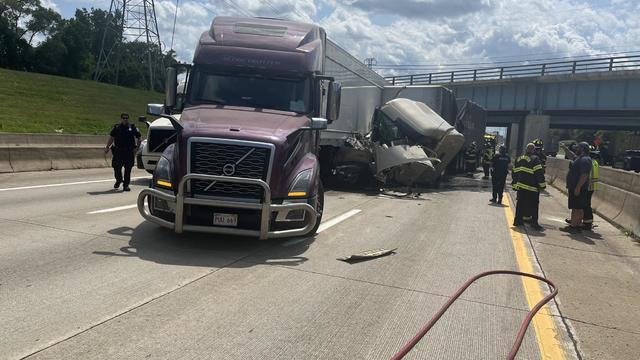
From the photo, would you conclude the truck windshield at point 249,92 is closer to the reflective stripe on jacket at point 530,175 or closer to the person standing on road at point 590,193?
the reflective stripe on jacket at point 530,175

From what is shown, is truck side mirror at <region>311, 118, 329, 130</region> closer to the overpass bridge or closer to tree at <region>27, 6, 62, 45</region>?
the overpass bridge

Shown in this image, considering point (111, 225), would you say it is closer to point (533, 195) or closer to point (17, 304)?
point (17, 304)

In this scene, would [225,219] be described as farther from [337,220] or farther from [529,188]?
[529,188]

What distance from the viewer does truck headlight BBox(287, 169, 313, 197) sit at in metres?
6.93

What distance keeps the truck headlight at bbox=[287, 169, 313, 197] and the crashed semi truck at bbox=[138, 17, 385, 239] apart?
1 cm

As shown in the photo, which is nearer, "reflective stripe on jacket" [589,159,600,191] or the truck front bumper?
the truck front bumper

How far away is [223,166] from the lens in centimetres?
664

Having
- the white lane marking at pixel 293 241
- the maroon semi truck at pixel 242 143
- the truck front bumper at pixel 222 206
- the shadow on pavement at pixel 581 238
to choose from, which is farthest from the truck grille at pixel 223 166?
the shadow on pavement at pixel 581 238

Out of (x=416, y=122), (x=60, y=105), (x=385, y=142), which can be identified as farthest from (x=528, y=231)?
(x=60, y=105)

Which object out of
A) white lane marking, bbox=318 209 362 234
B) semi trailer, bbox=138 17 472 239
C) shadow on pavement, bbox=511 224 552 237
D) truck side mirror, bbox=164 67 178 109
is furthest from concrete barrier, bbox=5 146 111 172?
shadow on pavement, bbox=511 224 552 237

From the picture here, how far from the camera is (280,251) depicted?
720 cm

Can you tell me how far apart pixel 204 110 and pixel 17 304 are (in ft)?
12.9

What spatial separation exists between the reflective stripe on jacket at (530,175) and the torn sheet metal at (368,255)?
178 inches

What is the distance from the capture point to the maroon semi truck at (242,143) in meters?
6.65
